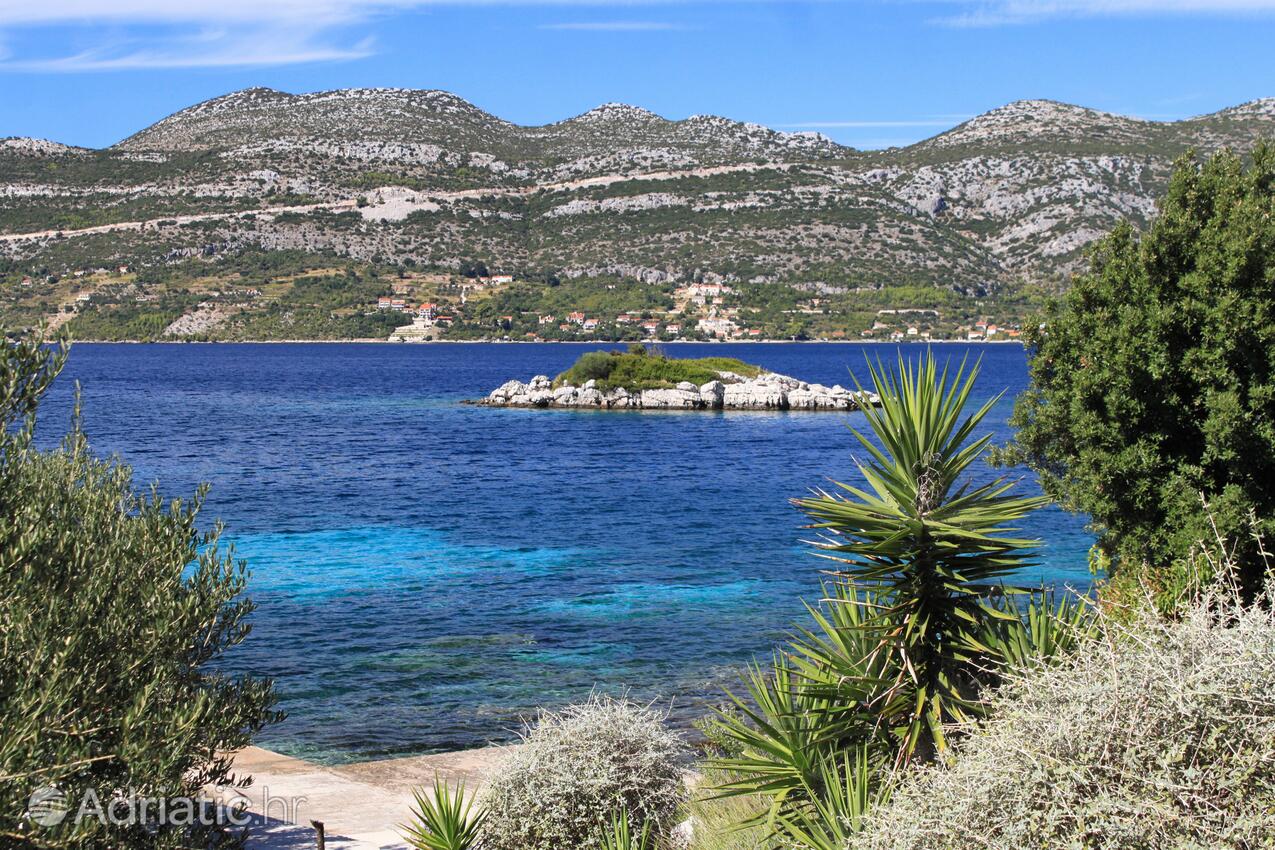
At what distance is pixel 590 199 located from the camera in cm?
16925

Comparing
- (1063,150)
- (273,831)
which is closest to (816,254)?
(1063,150)

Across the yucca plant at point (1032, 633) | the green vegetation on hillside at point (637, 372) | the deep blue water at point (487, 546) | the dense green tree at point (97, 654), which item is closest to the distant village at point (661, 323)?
the green vegetation on hillside at point (637, 372)

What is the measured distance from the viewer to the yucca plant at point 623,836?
668 cm

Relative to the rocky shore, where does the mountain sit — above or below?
above

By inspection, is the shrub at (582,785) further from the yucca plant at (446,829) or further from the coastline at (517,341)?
the coastline at (517,341)

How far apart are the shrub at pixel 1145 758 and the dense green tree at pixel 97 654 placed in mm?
4189

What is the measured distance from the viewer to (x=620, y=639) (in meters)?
18.6

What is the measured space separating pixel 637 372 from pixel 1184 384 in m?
61.4

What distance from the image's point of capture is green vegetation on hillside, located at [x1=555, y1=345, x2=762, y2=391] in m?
71.6

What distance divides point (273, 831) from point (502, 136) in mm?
→ 197270

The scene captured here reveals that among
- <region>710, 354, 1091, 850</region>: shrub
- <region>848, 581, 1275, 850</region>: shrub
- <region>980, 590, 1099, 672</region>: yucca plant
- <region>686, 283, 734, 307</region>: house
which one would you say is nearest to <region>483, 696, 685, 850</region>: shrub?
<region>710, 354, 1091, 850</region>: shrub

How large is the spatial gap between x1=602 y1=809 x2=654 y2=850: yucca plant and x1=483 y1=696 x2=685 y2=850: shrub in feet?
0.13

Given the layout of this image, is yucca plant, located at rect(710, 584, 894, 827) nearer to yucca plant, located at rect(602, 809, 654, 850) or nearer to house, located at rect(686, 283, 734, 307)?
yucca plant, located at rect(602, 809, 654, 850)

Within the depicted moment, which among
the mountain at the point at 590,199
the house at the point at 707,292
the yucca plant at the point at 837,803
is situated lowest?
the yucca plant at the point at 837,803
